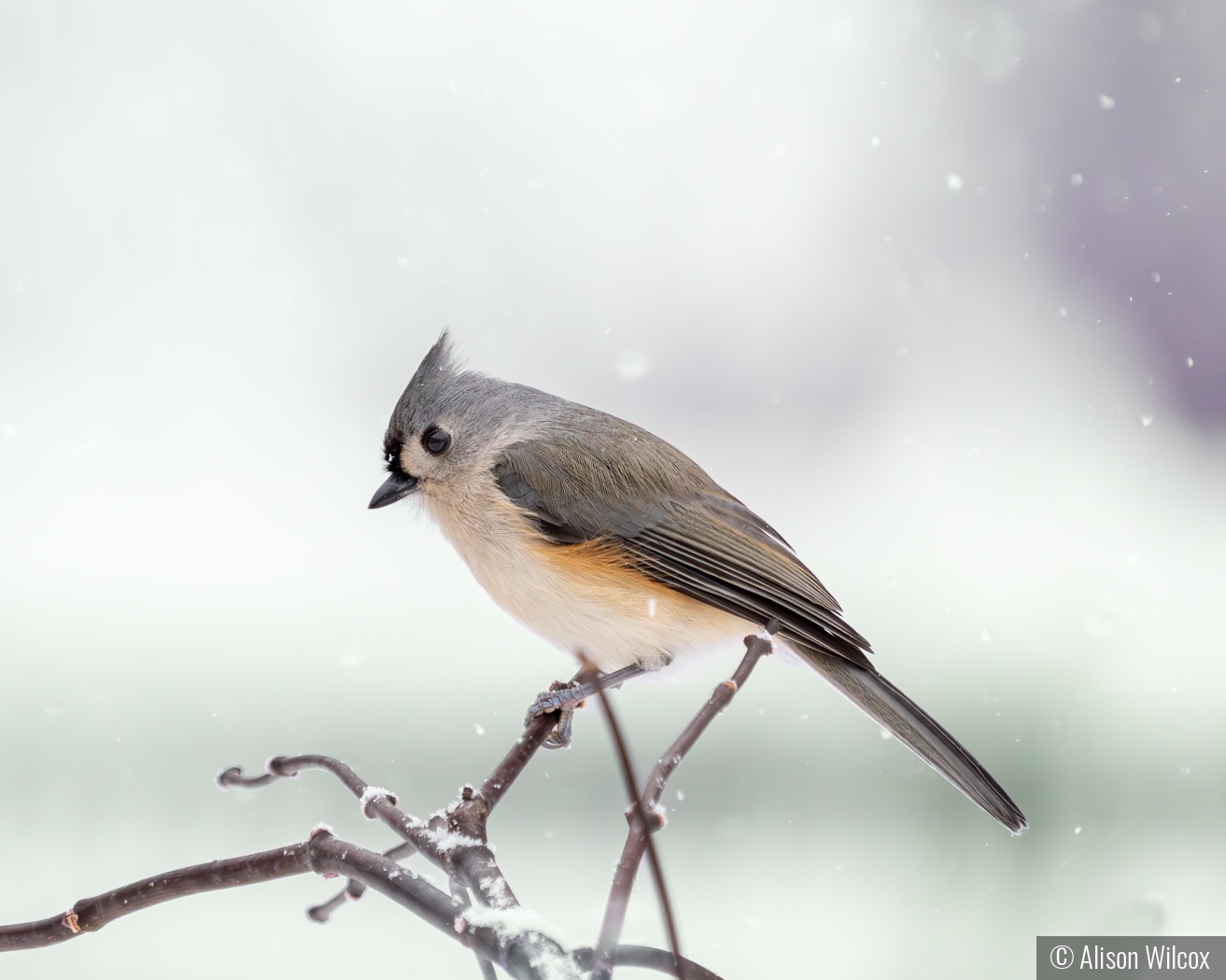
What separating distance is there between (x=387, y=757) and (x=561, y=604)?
1.34m

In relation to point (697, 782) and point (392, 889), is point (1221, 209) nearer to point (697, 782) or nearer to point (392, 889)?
point (697, 782)

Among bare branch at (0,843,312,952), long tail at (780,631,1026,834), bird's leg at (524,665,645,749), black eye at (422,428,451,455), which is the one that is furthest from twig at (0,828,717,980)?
black eye at (422,428,451,455)

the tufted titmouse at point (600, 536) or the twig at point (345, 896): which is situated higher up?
the tufted titmouse at point (600, 536)

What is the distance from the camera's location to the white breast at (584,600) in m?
1.05

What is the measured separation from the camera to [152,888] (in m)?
0.59

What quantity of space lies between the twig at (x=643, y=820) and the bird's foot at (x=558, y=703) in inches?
12.8

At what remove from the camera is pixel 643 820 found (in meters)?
0.47

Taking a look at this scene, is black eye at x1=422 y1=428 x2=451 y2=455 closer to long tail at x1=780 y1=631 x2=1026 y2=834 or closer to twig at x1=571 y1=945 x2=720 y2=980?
long tail at x1=780 y1=631 x2=1026 y2=834

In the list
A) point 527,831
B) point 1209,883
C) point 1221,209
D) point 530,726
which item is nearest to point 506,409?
point 530,726

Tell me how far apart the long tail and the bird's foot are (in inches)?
9.6

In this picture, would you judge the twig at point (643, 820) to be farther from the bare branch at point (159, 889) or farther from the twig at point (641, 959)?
the bare branch at point (159, 889)

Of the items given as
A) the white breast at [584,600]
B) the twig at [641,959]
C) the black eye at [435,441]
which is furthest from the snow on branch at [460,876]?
the black eye at [435,441]

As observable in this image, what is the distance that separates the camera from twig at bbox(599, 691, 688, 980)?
44cm

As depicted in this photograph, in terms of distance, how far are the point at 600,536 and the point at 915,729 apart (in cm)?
36
